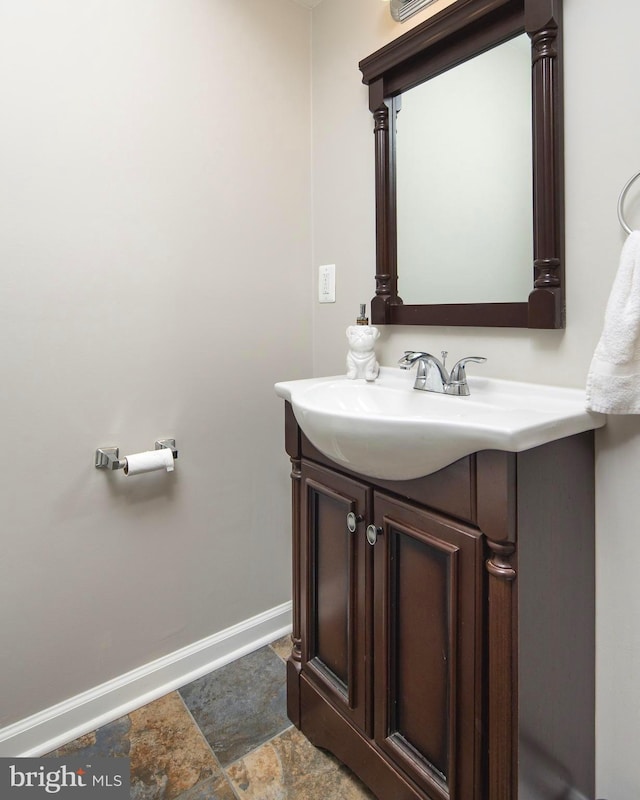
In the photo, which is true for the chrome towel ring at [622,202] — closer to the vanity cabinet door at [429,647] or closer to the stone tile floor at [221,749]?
the vanity cabinet door at [429,647]

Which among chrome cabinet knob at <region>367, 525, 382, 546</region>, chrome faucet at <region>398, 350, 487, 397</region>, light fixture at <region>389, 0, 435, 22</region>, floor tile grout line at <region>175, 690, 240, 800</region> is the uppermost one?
light fixture at <region>389, 0, 435, 22</region>

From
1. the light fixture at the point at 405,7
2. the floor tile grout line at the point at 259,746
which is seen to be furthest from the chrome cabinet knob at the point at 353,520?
the light fixture at the point at 405,7

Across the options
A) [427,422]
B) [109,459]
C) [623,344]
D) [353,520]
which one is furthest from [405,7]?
[109,459]

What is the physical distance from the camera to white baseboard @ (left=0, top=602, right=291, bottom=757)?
129cm

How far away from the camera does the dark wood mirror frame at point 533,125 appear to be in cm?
103

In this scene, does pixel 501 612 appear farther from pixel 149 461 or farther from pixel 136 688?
pixel 136 688

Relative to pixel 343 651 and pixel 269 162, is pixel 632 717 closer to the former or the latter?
pixel 343 651

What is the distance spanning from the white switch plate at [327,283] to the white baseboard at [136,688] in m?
1.17

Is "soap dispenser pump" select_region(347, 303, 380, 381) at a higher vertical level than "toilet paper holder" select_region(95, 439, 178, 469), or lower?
higher

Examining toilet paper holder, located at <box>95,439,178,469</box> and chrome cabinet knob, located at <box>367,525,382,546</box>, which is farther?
toilet paper holder, located at <box>95,439,178,469</box>

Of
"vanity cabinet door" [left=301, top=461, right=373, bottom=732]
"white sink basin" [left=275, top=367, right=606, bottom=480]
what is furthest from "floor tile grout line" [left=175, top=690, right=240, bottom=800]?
"white sink basin" [left=275, top=367, right=606, bottom=480]

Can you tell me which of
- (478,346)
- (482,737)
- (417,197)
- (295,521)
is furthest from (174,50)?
(482,737)

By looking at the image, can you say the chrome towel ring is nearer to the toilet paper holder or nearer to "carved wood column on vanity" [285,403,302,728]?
"carved wood column on vanity" [285,403,302,728]

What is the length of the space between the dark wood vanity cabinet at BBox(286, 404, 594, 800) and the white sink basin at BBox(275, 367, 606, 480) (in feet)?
0.17
